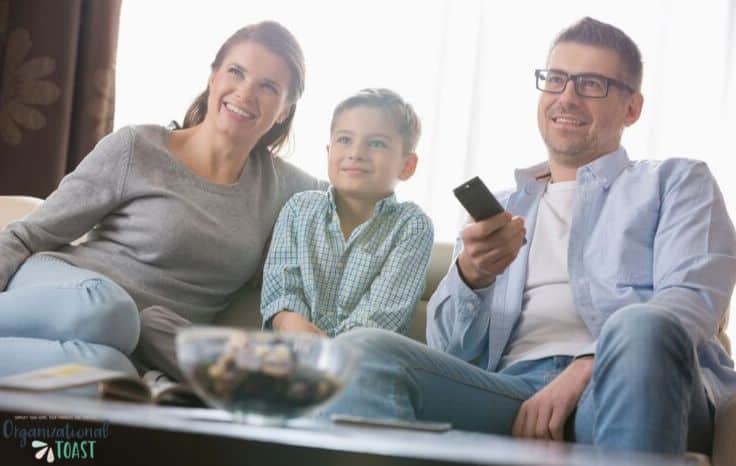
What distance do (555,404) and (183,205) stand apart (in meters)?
1.00

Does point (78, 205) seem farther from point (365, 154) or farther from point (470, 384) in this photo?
point (470, 384)

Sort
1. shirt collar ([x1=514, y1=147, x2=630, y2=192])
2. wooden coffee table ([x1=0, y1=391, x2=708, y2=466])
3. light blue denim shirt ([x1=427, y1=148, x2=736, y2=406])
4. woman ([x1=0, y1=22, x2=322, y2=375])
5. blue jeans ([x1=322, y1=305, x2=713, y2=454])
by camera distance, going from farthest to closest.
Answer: woman ([x1=0, y1=22, x2=322, y2=375]) → shirt collar ([x1=514, y1=147, x2=630, y2=192]) → light blue denim shirt ([x1=427, y1=148, x2=736, y2=406]) → blue jeans ([x1=322, y1=305, x2=713, y2=454]) → wooden coffee table ([x1=0, y1=391, x2=708, y2=466])

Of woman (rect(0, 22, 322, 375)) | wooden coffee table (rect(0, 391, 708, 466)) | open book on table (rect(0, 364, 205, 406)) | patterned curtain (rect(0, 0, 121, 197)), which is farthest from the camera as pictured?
patterned curtain (rect(0, 0, 121, 197))

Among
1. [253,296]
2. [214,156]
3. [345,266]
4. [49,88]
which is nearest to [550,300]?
[345,266]

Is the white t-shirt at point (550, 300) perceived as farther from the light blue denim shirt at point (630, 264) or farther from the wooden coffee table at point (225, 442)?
the wooden coffee table at point (225, 442)

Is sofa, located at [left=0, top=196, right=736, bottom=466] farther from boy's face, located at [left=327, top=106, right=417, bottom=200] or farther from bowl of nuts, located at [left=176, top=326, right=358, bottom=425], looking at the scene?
bowl of nuts, located at [left=176, top=326, right=358, bottom=425]

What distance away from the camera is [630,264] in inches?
70.6

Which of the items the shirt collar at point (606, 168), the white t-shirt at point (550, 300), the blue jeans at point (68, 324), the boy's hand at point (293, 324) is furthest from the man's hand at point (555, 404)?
the blue jeans at point (68, 324)

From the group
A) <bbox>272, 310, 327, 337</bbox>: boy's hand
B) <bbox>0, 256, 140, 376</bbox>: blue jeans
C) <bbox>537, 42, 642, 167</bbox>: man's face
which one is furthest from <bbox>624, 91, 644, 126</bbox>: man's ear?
<bbox>0, 256, 140, 376</bbox>: blue jeans

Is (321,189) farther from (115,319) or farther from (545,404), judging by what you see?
(545,404)

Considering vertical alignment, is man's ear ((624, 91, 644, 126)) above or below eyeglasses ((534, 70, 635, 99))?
below

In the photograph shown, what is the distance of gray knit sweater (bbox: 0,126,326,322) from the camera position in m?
2.20

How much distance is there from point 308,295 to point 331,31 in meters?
1.37

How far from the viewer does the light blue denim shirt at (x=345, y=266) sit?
210 cm
